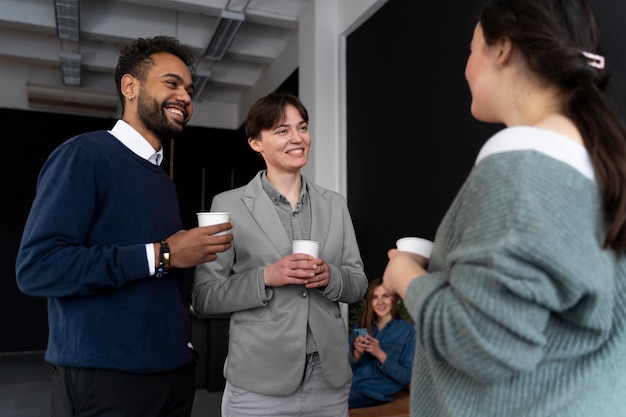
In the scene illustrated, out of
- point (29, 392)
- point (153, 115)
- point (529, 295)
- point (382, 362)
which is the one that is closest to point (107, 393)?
point (153, 115)

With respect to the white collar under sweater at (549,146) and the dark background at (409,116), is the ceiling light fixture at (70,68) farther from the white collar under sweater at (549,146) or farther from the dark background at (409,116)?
the white collar under sweater at (549,146)

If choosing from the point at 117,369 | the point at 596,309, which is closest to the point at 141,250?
the point at 117,369

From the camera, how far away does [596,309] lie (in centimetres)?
67

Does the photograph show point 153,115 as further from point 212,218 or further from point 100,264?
point 100,264

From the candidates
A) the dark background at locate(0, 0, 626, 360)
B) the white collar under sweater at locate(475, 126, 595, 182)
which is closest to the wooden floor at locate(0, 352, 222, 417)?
the dark background at locate(0, 0, 626, 360)

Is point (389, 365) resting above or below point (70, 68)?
below

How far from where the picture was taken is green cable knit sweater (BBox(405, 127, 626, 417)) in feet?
2.10

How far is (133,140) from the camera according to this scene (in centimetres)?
144

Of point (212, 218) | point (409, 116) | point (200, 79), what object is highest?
point (200, 79)

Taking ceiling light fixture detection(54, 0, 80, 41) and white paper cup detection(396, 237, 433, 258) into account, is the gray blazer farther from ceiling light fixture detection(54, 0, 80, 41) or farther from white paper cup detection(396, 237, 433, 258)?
ceiling light fixture detection(54, 0, 80, 41)

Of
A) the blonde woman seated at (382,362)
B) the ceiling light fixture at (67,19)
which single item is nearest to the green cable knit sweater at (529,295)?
the blonde woman seated at (382,362)

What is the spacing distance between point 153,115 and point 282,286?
63cm

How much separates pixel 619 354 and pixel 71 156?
1.20 meters

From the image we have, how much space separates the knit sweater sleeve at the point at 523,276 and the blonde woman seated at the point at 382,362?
1932mm
